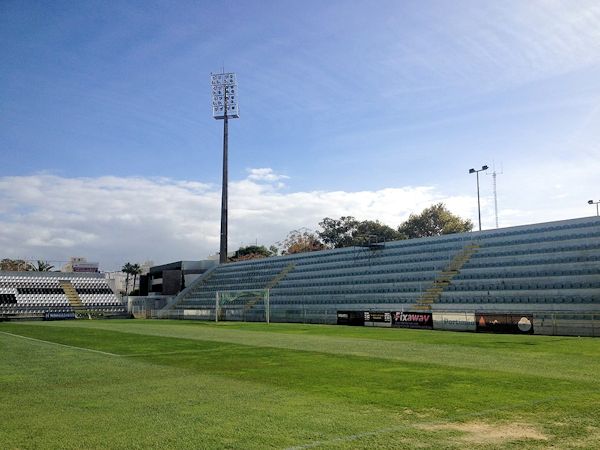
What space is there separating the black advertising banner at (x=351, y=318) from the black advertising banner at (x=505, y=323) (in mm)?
9613

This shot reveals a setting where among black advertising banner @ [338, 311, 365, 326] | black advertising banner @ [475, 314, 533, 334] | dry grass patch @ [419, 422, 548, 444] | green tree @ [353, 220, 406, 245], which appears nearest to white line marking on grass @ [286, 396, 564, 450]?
dry grass patch @ [419, 422, 548, 444]

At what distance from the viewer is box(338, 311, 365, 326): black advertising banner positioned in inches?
1435

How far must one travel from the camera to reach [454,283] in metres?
37.4

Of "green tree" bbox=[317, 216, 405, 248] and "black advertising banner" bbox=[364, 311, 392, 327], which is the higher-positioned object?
→ "green tree" bbox=[317, 216, 405, 248]

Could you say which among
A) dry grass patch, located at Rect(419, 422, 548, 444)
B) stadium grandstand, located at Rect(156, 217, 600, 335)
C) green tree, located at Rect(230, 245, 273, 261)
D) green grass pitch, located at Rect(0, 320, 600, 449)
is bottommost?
green grass pitch, located at Rect(0, 320, 600, 449)

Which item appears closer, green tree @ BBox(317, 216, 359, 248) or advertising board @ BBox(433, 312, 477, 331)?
advertising board @ BBox(433, 312, 477, 331)

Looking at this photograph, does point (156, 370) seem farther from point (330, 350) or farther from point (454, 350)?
point (454, 350)

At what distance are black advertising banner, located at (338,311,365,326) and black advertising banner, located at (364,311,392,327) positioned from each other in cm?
52

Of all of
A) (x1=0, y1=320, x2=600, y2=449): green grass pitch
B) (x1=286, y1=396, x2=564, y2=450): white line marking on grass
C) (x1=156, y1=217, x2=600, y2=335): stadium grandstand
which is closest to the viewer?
(x1=286, y1=396, x2=564, y2=450): white line marking on grass

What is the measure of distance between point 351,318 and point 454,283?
309 inches

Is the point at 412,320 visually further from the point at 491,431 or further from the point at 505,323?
the point at 491,431

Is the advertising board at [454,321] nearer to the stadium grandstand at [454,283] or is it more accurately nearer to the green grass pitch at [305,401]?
the stadium grandstand at [454,283]

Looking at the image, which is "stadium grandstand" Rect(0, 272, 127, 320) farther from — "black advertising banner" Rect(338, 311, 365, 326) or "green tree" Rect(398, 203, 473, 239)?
"green tree" Rect(398, 203, 473, 239)

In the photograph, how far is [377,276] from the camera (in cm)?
4478
